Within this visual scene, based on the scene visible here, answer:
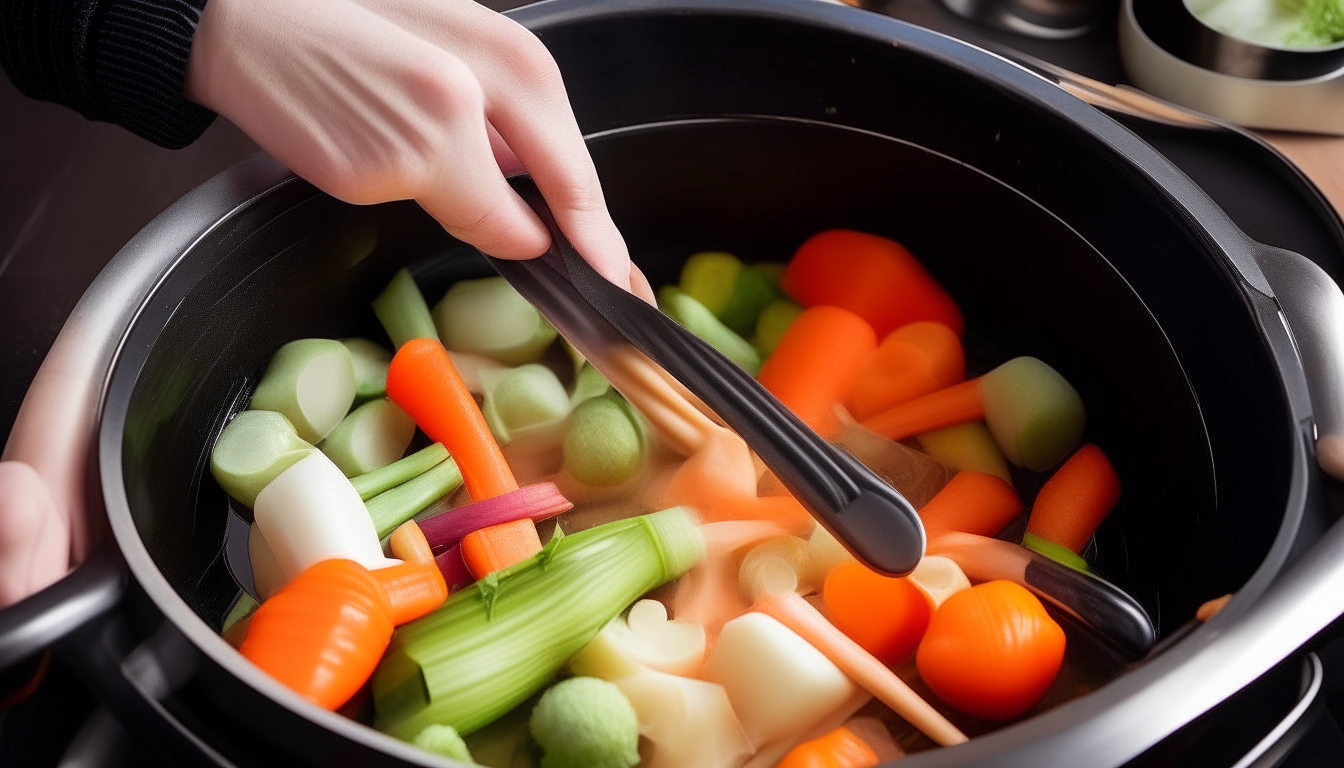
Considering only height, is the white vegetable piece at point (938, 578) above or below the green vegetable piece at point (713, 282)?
below

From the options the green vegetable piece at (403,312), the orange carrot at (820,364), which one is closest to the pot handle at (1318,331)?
the orange carrot at (820,364)

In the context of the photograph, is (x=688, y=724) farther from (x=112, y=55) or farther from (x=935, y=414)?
(x=112, y=55)

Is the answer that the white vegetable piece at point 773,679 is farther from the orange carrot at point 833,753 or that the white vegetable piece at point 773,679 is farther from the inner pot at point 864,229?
the inner pot at point 864,229

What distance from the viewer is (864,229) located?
972 millimetres

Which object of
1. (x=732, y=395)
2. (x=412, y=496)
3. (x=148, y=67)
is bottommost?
(x=412, y=496)

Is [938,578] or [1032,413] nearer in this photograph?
[938,578]

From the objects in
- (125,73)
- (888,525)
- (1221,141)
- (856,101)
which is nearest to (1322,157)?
(1221,141)

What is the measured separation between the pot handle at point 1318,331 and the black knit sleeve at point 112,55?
0.71m

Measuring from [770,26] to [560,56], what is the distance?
0.55ft

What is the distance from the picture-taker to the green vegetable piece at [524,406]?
0.84 metres

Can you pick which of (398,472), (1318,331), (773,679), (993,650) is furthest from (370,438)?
(1318,331)

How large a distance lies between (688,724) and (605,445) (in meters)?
0.23

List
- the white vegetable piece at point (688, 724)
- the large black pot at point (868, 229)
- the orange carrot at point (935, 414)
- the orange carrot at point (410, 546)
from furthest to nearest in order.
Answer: the orange carrot at point (935, 414) < the orange carrot at point (410, 546) < the white vegetable piece at point (688, 724) < the large black pot at point (868, 229)

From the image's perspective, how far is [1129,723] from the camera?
0.48 m
